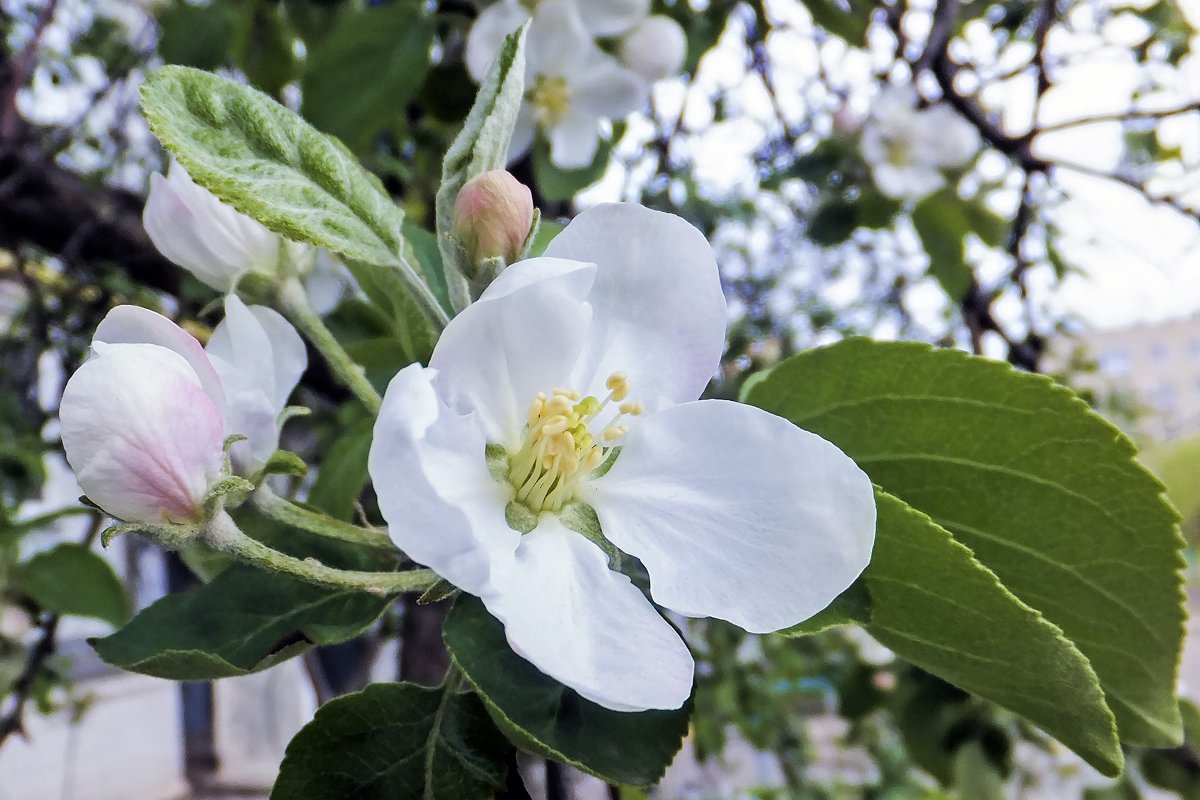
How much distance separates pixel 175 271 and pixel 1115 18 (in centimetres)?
164

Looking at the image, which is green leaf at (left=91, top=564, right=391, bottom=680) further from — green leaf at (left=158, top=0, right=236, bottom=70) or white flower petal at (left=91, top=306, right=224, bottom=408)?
green leaf at (left=158, top=0, right=236, bottom=70)

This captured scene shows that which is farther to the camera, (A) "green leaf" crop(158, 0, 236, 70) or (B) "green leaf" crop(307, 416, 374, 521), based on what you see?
(A) "green leaf" crop(158, 0, 236, 70)

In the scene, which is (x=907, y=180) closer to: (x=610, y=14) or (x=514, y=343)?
(x=610, y=14)

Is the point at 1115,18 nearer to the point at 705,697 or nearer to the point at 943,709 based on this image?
the point at 943,709

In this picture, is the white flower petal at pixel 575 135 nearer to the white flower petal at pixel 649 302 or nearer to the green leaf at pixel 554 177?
the green leaf at pixel 554 177

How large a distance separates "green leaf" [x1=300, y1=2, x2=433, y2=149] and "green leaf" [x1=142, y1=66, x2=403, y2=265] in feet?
1.67

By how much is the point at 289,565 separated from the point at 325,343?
0.14 metres

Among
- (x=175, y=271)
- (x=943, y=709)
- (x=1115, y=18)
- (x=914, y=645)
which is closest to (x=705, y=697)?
(x=943, y=709)

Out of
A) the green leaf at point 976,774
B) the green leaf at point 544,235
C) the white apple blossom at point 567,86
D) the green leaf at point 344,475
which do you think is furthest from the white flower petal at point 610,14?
the green leaf at point 976,774

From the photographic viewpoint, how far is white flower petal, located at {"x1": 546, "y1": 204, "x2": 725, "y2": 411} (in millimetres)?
338

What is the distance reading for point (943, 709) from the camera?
84 cm

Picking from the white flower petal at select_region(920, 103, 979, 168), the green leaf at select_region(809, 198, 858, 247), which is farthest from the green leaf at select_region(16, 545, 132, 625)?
the white flower petal at select_region(920, 103, 979, 168)

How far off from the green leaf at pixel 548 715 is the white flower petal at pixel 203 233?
0.21 m

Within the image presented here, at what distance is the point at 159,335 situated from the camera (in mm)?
317
